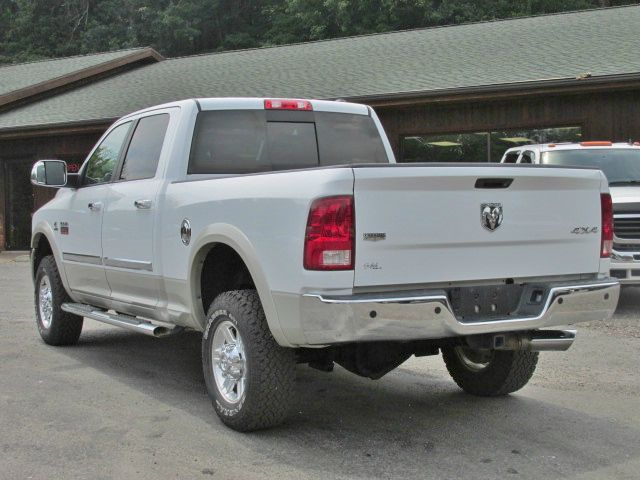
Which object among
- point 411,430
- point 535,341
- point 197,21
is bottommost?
point 411,430

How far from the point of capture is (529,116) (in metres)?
15.9

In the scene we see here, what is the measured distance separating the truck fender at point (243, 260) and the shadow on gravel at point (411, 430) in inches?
27.6

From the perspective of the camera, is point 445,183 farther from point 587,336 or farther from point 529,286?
point 587,336

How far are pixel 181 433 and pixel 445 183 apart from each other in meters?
2.19

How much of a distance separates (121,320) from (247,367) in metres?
1.92

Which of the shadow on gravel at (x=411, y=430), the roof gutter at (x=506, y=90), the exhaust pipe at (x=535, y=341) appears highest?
the roof gutter at (x=506, y=90)

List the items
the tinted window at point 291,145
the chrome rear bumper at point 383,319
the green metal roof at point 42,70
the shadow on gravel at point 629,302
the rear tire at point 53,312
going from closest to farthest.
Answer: the chrome rear bumper at point 383,319 → the tinted window at point 291,145 → the rear tire at point 53,312 → the shadow on gravel at point 629,302 → the green metal roof at point 42,70

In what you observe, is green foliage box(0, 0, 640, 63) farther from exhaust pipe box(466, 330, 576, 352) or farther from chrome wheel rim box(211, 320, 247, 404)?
chrome wheel rim box(211, 320, 247, 404)

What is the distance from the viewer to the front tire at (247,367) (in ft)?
15.5

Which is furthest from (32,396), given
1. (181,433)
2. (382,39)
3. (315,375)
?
(382,39)

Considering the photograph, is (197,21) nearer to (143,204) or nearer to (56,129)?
(56,129)

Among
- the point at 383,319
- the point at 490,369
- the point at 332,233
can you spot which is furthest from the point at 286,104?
the point at 383,319

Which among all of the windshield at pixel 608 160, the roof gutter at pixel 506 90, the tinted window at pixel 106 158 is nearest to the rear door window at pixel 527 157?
the windshield at pixel 608 160

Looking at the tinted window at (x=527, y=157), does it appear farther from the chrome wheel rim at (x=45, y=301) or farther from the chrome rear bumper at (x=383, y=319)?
the chrome rear bumper at (x=383, y=319)
